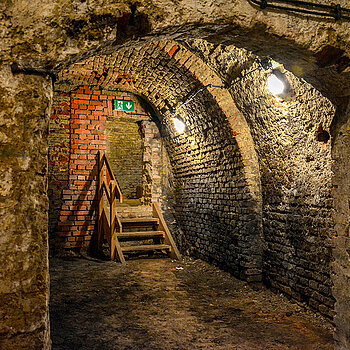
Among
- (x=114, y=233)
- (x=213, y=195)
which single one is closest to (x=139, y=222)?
(x=114, y=233)

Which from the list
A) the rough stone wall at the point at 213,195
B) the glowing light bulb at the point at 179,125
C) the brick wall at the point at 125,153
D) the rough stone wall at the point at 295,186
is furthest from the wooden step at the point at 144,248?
the brick wall at the point at 125,153

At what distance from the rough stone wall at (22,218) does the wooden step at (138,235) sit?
412 cm

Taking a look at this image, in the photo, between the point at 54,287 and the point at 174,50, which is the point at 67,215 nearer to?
the point at 54,287

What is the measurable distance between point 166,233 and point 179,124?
6.36 ft

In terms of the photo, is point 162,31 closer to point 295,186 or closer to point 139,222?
point 295,186

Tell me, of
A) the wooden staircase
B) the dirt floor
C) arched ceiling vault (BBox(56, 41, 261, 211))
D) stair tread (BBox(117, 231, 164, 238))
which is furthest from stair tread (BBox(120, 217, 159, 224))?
arched ceiling vault (BBox(56, 41, 261, 211))

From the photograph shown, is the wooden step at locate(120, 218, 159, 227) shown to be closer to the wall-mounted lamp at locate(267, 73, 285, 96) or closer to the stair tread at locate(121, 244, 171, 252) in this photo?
the stair tread at locate(121, 244, 171, 252)

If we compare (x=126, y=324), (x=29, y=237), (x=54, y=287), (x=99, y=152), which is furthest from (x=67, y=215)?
(x=29, y=237)

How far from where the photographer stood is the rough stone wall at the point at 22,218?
4.58ft

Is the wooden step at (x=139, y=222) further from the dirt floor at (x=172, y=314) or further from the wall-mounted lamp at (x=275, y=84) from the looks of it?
the wall-mounted lamp at (x=275, y=84)

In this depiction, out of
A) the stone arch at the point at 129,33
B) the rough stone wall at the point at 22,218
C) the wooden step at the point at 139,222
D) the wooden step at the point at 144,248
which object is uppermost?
the stone arch at the point at 129,33

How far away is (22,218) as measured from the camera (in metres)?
1.44

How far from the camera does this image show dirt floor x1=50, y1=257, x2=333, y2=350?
2660 mm

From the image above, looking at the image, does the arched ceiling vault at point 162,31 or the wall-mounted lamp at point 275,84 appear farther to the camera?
the wall-mounted lamp at point 275,84
